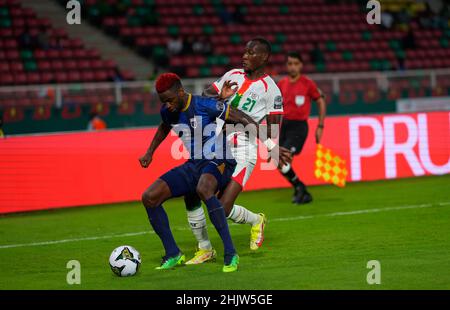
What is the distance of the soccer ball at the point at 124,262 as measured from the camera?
875cm

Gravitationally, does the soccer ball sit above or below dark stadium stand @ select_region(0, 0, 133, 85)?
below

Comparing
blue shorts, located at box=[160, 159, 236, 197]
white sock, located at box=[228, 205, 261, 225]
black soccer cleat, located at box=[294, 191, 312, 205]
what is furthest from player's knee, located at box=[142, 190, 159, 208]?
black soccer cleat, located at box=[294, 191, 312, 205]

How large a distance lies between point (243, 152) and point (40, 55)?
615 inches

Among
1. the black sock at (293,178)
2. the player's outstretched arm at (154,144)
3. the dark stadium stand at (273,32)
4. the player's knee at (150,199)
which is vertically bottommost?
the black sock at (293,178)

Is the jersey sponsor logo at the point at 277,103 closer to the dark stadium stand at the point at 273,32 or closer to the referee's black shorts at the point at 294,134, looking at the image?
the referee's black shorts at the point at 294,134

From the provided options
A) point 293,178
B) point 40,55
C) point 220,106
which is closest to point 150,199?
point 220,106

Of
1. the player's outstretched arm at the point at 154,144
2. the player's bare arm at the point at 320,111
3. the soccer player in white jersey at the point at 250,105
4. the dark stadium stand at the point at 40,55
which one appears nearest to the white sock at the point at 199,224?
the soccer player in white jersey at the point at 250,105

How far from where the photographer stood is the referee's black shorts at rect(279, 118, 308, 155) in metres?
14.4

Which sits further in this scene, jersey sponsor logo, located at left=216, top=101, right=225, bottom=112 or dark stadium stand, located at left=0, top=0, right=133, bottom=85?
dark stadium stand, located at left=0, top=0, right=133, bottom=85

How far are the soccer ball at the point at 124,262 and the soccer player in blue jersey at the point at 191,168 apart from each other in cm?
40

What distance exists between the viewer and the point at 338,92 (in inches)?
1045

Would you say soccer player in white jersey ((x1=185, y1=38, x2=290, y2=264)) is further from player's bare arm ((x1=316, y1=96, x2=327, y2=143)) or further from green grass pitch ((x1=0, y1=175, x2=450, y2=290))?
player's bare arm ((x1=316, y1=96, x2=327, y2=143))

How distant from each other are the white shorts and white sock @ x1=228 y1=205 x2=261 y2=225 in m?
0.30

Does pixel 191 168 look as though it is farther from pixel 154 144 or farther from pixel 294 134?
pixel 294 134
